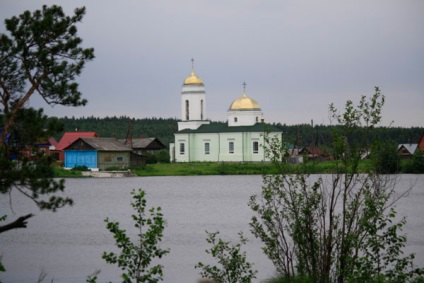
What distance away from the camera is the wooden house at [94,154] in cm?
5691

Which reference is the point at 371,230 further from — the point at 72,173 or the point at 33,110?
the point at 72,173

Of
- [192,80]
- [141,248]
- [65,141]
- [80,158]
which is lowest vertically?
[141,248]

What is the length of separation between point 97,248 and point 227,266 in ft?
31.0

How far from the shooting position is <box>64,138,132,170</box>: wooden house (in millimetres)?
56906

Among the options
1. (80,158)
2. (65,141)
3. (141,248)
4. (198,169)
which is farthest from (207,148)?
(141,248)

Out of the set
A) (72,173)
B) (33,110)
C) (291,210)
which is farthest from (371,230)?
(72,173)

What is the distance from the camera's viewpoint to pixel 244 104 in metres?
69.9

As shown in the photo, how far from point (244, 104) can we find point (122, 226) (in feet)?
144

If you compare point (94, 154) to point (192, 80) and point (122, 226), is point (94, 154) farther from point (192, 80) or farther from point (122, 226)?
point (122, 226)

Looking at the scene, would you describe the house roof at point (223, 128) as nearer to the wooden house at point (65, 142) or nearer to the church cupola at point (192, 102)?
the church cupola at point (192, 102)

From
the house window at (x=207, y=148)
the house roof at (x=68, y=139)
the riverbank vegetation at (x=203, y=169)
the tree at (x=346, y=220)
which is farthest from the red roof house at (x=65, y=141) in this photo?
the tree at (x=346, y=220)

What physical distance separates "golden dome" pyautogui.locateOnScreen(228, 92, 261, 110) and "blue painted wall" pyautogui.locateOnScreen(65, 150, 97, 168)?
16.7 metres

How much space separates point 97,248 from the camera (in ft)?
70.2

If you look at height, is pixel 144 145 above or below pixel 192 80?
below
